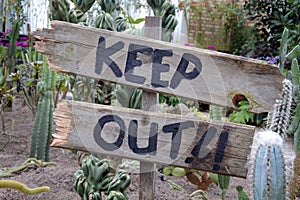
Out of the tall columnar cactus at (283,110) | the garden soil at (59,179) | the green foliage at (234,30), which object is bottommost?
the garden soil at (59,179)

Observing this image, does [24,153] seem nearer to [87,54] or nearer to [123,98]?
[123,98]

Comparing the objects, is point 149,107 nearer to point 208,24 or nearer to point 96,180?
point 96,180

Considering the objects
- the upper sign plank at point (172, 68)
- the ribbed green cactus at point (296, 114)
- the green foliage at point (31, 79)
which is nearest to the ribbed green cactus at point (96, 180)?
the upper sign plank at point (172, 68)

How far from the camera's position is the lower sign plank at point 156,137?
1.60 m

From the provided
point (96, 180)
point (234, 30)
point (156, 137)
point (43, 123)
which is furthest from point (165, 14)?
point (234, 30)

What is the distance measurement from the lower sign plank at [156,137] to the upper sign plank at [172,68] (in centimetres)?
10

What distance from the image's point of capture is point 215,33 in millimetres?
9164

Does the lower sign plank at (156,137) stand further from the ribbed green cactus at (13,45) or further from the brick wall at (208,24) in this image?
the brick wall at (208,24)

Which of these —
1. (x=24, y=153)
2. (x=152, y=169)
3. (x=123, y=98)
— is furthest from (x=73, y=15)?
(x=24, y=153)

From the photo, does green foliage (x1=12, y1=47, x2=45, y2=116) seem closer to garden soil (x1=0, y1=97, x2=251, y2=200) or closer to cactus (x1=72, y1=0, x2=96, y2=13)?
garden soil (x1=0, y1=97, x2=251, y2=200)

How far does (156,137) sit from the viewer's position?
1.61 meters

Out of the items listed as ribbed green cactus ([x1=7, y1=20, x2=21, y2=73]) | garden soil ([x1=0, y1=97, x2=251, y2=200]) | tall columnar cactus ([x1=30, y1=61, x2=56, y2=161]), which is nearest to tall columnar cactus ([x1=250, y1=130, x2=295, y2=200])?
garden soil ([x1=0, y1=97, x2=251, y2=200])

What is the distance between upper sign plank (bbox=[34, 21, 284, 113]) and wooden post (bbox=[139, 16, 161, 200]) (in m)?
0.08

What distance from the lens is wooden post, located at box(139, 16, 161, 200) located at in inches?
67.1
